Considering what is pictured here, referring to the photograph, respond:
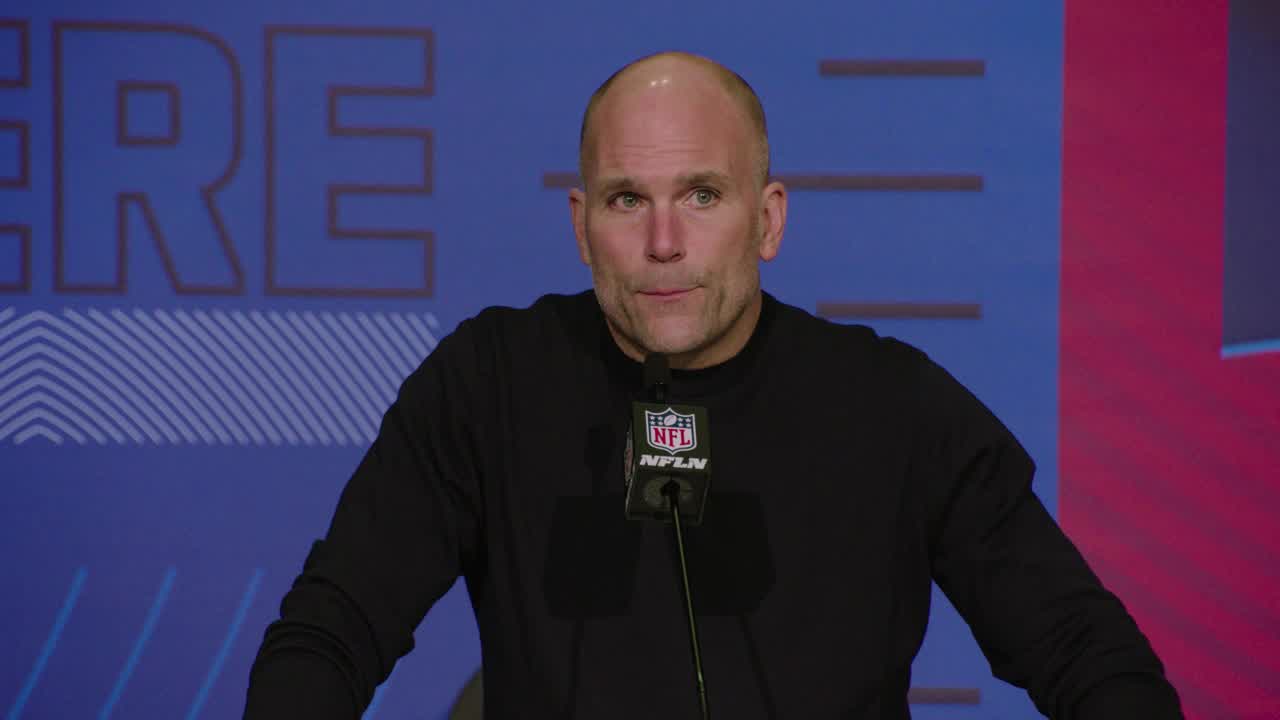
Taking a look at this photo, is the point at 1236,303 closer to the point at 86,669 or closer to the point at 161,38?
the point at 161,38

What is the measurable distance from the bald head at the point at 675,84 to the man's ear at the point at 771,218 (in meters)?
0.04

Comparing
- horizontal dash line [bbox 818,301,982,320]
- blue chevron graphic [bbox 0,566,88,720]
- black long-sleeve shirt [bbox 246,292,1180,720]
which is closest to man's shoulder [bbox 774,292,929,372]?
black long-sleeve shirt [bbox 246,292,1180,720]

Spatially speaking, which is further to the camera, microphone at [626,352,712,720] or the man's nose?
the man's nose

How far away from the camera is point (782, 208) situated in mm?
1646

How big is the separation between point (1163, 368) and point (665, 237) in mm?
1599

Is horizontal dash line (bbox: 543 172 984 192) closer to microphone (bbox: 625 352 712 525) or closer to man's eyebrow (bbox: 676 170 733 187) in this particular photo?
man's eyebrow (bbox: 676 170 733 187)

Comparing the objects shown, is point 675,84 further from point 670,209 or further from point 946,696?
point 946,696

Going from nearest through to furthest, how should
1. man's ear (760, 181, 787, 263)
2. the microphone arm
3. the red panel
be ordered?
the microphone arm
man's ear (760, 181, 787, 263)
the red panel

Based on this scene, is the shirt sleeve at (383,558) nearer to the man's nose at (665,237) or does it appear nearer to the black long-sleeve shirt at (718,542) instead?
the black long-sleeve shirt at (718,542)

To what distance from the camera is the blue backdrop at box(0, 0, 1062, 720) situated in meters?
2.65

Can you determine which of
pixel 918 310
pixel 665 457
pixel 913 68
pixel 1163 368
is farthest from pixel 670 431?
pixel 1163 368

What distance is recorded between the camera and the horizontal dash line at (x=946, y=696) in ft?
8.70

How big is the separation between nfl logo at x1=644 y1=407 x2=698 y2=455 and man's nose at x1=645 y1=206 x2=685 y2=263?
371 millimetres

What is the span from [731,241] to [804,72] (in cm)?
127
